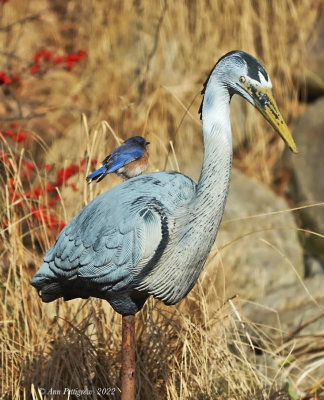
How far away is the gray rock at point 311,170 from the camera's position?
6.29 metres

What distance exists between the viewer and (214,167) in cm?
282

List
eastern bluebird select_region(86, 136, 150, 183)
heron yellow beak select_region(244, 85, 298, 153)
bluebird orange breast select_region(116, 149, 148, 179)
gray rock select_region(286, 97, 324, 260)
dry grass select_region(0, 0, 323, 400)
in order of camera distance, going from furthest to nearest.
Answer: gray rock select_region(286, 97, 324, 260), dry grass select_region(0, 0, 323, 400), bluebird orange breast select_region(116, 149, 148, 179), eastern bluebird select_region(86, 136, 150, 183), heron yellow beak select_region(244, 85, 298, 153)

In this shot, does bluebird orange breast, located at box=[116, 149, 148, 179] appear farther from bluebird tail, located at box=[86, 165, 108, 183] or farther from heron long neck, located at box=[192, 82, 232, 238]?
heron long neck, located at box=[192, 82, 232, 238]

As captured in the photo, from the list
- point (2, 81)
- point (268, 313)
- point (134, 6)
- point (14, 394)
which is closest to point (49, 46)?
point (134, 6)

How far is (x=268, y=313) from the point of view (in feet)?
16.1

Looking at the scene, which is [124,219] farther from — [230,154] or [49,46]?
[49,46]

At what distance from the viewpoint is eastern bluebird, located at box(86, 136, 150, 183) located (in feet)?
10.7

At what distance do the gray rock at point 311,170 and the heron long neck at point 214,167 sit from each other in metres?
3.52

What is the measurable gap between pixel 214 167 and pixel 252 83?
11.4 inches

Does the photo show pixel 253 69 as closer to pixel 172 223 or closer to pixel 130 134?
pixel 172 223

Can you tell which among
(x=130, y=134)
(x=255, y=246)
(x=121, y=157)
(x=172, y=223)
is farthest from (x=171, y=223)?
(x=130, y=134)

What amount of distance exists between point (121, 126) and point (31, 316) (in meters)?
2.71

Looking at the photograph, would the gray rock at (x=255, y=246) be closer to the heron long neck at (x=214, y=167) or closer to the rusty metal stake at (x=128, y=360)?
the rusty metal stake at (x=128, y=360)

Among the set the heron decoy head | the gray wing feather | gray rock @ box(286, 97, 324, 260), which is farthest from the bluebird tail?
gray rock @ box(286, 97, 324, 260)
